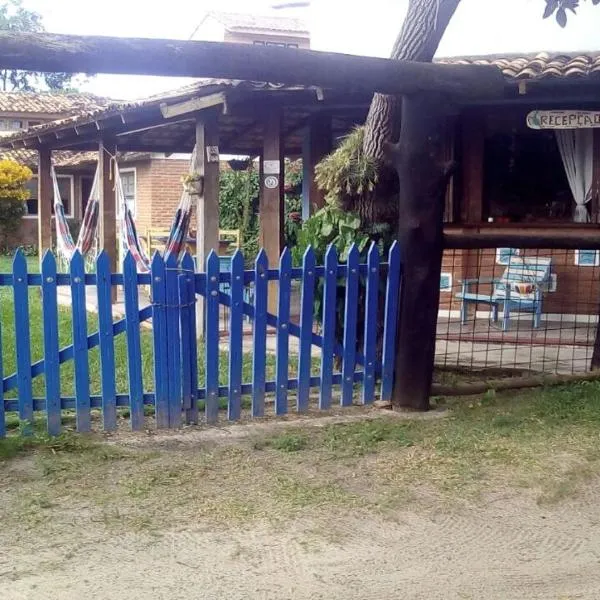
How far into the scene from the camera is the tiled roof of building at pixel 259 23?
92.4 ft

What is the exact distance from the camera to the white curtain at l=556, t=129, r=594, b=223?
35.0ft

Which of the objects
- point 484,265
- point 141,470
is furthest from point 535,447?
point 484,265

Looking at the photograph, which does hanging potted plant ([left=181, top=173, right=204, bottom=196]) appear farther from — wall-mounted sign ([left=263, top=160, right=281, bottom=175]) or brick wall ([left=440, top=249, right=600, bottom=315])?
brick wall ([left=440, top=249, right=600, bottom=315])

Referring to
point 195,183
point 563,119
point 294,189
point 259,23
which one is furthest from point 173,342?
point 259,23

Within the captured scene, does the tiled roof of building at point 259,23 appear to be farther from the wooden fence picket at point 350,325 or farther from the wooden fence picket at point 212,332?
the wooden fence picket at point 212,332

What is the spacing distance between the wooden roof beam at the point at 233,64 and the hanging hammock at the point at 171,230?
4.43m

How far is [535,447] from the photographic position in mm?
5668

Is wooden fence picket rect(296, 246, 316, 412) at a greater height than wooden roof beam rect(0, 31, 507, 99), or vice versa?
wooden roof beam rect(0, 31, 507, 99)

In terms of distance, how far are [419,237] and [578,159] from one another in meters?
5.23

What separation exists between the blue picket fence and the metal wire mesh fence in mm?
1993

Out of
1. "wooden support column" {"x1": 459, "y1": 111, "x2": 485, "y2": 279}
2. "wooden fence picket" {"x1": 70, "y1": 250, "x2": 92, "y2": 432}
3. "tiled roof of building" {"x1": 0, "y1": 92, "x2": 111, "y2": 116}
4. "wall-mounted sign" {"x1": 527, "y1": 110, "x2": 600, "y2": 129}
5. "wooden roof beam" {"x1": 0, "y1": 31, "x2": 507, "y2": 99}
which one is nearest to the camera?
"wooden roof beam" {"x1": 0, "y1": 31, "x2": 507, "y2": 99}

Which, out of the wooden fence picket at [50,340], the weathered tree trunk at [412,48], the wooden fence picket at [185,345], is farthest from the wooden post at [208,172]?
the wooden fence picket at [50,340]

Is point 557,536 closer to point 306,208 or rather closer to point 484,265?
point 484,265

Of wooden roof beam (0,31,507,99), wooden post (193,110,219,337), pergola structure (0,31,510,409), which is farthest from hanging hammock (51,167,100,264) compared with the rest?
wooden roof beam (0,31,507,99)
